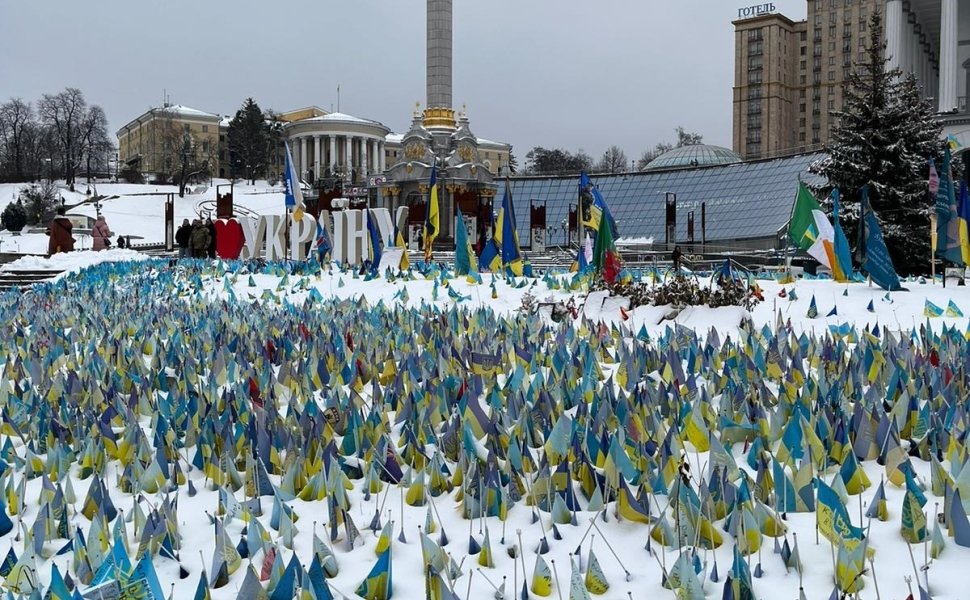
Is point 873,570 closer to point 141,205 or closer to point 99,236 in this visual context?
point 99,236

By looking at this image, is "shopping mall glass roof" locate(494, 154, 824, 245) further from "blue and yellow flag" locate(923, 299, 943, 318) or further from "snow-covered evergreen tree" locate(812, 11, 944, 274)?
"blue and yellow flag" locate(923, 299, 943, 318)

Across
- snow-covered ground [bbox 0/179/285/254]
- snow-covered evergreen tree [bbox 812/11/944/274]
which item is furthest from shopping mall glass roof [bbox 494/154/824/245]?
snow-covered evergreen tree [bbox 812/11/944/274]

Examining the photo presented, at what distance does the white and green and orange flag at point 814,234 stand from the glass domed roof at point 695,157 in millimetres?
57819

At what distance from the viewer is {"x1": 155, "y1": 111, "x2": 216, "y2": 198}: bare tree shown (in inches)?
3487

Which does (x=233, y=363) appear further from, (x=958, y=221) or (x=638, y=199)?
(x=638, y=199)

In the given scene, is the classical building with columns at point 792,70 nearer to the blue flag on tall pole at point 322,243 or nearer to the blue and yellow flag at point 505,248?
the blue flag on tall pole at point 322,243

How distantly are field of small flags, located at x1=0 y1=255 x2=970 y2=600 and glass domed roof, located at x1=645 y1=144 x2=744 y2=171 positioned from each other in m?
66.2

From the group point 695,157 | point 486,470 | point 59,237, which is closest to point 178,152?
Answer: point 695,157

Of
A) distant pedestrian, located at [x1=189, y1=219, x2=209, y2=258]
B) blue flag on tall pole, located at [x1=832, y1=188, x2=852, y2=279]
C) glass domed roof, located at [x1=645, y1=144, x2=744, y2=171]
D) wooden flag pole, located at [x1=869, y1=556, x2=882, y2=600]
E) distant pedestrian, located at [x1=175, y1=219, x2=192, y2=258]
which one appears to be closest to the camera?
wooden flag pole, located at [x1=869, y1=556, x2=882, y2=600]

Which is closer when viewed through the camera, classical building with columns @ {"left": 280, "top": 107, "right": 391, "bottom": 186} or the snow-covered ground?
the snow-covered ground

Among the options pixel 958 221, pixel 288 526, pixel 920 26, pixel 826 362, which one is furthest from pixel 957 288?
pixel 920 26

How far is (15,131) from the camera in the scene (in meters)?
93.4

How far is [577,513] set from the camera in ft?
15.7

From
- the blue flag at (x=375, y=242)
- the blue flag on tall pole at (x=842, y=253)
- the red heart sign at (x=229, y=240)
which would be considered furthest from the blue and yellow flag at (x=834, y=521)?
the red heart sign at (x=229, y=240)
